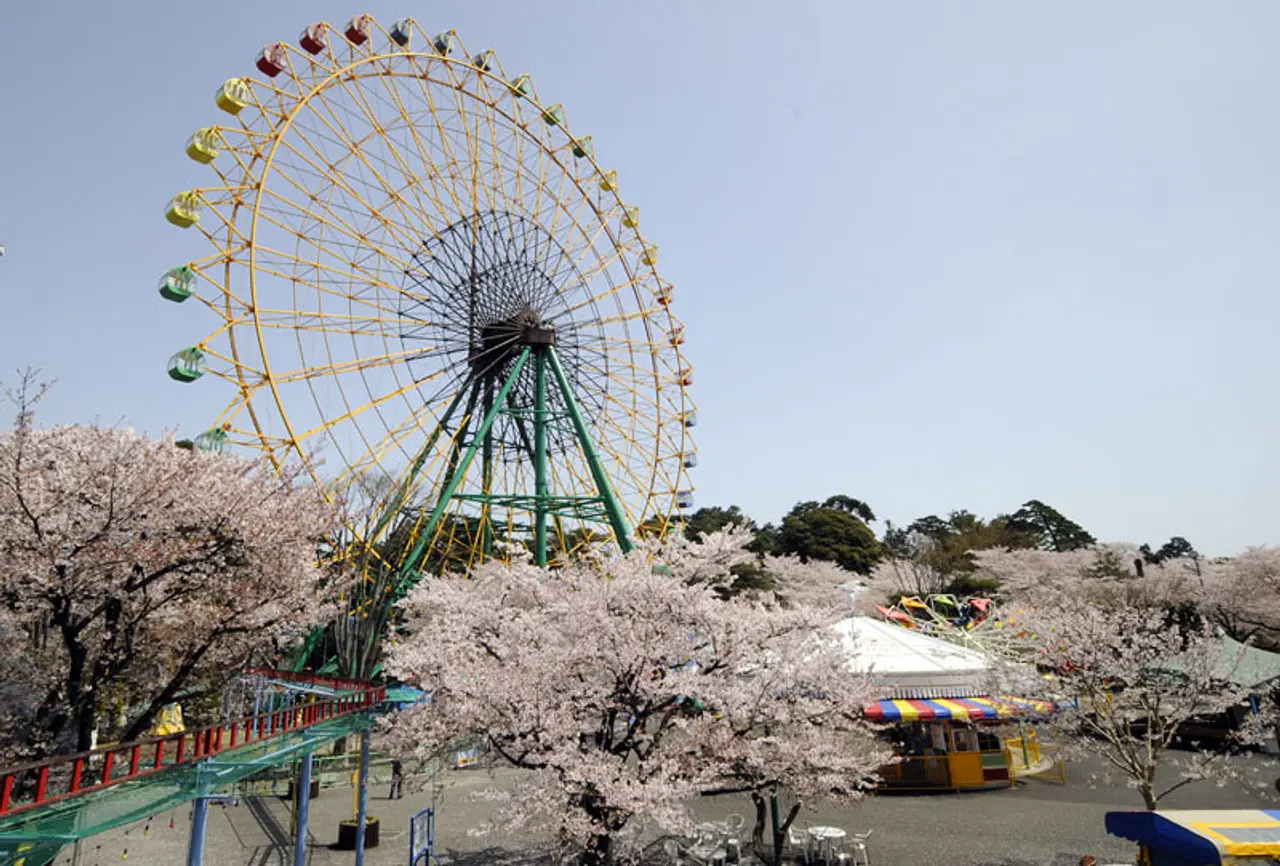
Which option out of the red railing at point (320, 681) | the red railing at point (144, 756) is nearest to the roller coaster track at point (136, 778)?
the red railing at point (144, 756)

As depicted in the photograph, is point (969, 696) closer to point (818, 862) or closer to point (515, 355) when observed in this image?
point (818, 862)

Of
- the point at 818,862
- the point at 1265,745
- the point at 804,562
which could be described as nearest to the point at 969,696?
the point at 818,862

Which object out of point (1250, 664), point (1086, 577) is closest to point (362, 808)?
point (1250, 664)

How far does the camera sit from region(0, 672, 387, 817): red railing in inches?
239

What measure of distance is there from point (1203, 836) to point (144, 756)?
15.2 m

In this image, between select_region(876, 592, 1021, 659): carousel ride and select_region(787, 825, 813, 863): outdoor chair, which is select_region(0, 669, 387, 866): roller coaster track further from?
select_region(876, 592, 1021, 659): carousel ride

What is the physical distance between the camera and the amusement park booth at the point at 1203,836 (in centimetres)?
709

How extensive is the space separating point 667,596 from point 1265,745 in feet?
69.3

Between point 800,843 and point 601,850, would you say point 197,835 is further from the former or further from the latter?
point 800,843

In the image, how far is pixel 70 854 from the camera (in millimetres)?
11875

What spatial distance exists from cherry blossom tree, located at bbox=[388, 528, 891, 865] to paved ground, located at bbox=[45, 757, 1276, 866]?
2495mm

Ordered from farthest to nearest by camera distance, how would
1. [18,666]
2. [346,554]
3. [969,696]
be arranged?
[346,554] → [969,696] → [18,666]

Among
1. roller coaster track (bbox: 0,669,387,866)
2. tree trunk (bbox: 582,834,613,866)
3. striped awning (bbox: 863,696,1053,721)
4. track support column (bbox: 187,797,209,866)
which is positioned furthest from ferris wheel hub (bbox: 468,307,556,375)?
track support column (bbox: 187,797,209,866)

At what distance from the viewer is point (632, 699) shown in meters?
9.58
